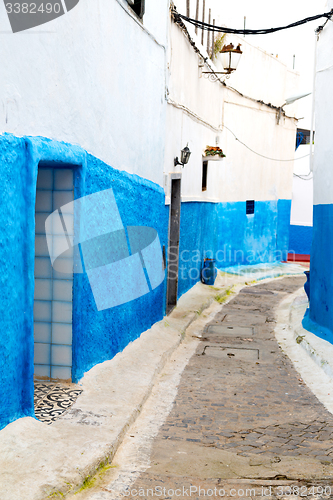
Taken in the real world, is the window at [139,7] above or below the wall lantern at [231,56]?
below

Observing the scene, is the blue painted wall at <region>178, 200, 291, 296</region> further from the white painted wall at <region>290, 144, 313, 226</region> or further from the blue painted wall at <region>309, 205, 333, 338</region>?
the white painted wall at <region>290, 144, 313, 226</region>

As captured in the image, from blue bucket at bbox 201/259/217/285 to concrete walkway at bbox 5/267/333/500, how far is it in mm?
5045

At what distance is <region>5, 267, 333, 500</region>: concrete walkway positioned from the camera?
369 centimetres

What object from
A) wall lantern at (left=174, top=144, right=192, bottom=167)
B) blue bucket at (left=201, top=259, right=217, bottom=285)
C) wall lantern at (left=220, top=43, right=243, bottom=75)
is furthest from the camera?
blue bucket at (left=201, top=259, right=217, bottom=285)

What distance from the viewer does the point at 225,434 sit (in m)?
4.80

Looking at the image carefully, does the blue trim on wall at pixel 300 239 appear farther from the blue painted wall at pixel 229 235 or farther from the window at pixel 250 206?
the window at pixel 250 206

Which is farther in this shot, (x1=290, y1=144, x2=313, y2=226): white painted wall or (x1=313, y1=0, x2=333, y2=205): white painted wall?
(x1=290, y1=144, x2=313, y2=226): white painted wall

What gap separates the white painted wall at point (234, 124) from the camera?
990cm

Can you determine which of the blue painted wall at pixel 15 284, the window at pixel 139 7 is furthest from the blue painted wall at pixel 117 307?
the window at pixel 139 7

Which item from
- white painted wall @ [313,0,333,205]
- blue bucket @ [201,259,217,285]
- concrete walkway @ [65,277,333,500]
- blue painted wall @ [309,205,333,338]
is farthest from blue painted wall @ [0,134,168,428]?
blue bucket @ [201,259,217,285]

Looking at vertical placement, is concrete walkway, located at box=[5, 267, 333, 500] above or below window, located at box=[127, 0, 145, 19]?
below

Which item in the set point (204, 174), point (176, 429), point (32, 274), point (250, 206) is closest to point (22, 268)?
point (32, 274)

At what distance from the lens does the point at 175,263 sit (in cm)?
1036

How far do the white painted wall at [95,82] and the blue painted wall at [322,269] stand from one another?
272cm
